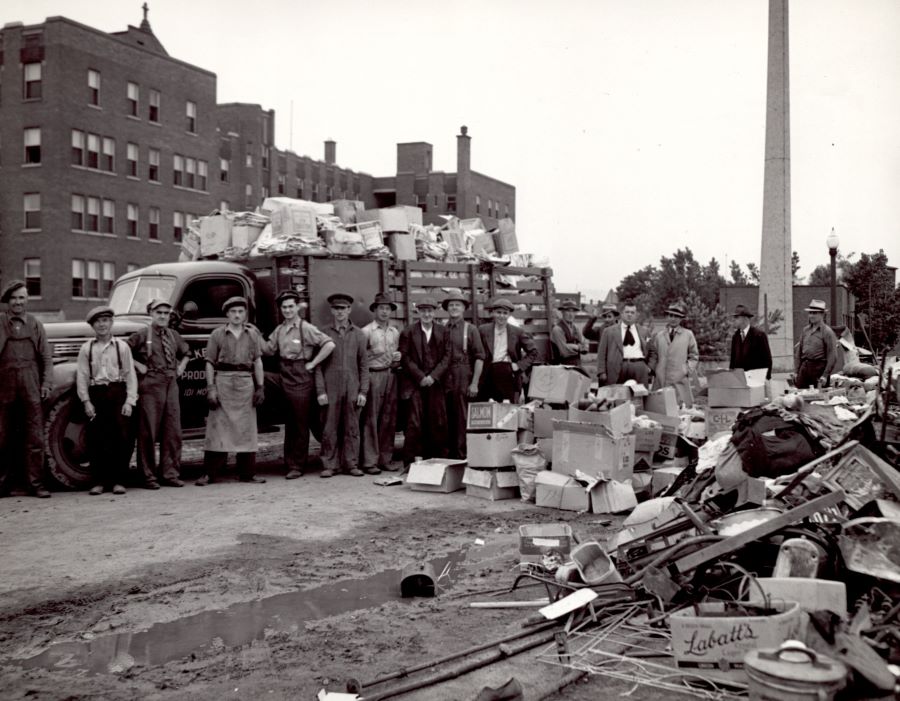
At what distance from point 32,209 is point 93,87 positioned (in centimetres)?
561

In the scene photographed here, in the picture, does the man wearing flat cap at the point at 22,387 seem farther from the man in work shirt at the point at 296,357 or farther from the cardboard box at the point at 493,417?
the cardboard box at the point at 493,417

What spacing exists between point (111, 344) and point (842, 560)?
722 centimetres

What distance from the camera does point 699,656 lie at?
13.0 ft

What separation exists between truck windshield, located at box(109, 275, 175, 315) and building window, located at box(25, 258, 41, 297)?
86.0 ft

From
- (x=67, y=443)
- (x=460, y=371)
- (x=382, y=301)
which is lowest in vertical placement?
(x=67, y=443)

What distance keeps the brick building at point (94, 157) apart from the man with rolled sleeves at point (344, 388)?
2683 cm

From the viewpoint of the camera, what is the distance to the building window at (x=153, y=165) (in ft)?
122

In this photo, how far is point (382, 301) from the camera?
10.5 metres

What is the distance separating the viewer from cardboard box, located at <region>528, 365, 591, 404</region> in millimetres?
9742

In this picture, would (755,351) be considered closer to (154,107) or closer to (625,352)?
(625,352)

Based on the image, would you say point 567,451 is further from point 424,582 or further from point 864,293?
point 864,293

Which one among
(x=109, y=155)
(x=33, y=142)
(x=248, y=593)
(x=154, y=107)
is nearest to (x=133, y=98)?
(x=154, y=107)

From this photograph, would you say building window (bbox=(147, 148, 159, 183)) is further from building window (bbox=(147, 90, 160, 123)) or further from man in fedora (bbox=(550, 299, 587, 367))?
man in fedora (bbox=(550, 299, 587, 367))

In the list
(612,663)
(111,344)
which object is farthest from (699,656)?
(111,344)
